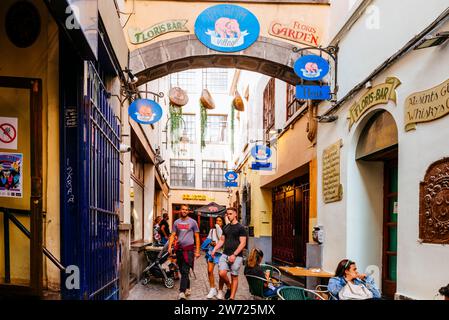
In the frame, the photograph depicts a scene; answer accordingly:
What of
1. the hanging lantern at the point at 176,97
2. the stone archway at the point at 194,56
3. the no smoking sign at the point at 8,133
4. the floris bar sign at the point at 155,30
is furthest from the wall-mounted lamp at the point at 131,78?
the hanging lantern at the point at 176,97

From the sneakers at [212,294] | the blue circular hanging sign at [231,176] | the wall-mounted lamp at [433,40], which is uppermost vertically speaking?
the wall-mounted lamp at [433,40]

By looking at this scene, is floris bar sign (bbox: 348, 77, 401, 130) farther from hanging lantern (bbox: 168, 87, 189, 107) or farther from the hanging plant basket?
the hanging plant basket

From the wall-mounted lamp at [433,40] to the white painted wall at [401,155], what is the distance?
0.08 m

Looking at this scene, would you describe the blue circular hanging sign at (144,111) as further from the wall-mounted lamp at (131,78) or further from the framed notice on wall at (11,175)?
the framed notice on wall at (11,175)

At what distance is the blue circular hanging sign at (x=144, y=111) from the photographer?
8.12m

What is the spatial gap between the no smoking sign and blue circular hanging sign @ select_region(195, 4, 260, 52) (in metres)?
4.88

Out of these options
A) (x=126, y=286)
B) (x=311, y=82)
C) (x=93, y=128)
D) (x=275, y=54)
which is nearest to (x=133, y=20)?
(x=275, y=54)

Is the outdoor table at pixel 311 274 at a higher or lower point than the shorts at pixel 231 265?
lower

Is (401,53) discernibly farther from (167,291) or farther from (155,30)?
(167,291)

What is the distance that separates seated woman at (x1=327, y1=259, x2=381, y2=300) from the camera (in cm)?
518

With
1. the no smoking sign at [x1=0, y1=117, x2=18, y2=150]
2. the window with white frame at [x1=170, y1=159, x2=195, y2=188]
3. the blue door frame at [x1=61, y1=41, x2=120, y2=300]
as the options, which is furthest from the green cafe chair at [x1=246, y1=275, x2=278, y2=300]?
the window with white frame at [x1=170, y1=159, x2=195, y2=188]

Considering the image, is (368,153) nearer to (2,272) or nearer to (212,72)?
(2,272)

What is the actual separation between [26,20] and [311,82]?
5.75 meters

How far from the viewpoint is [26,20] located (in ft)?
16.4
